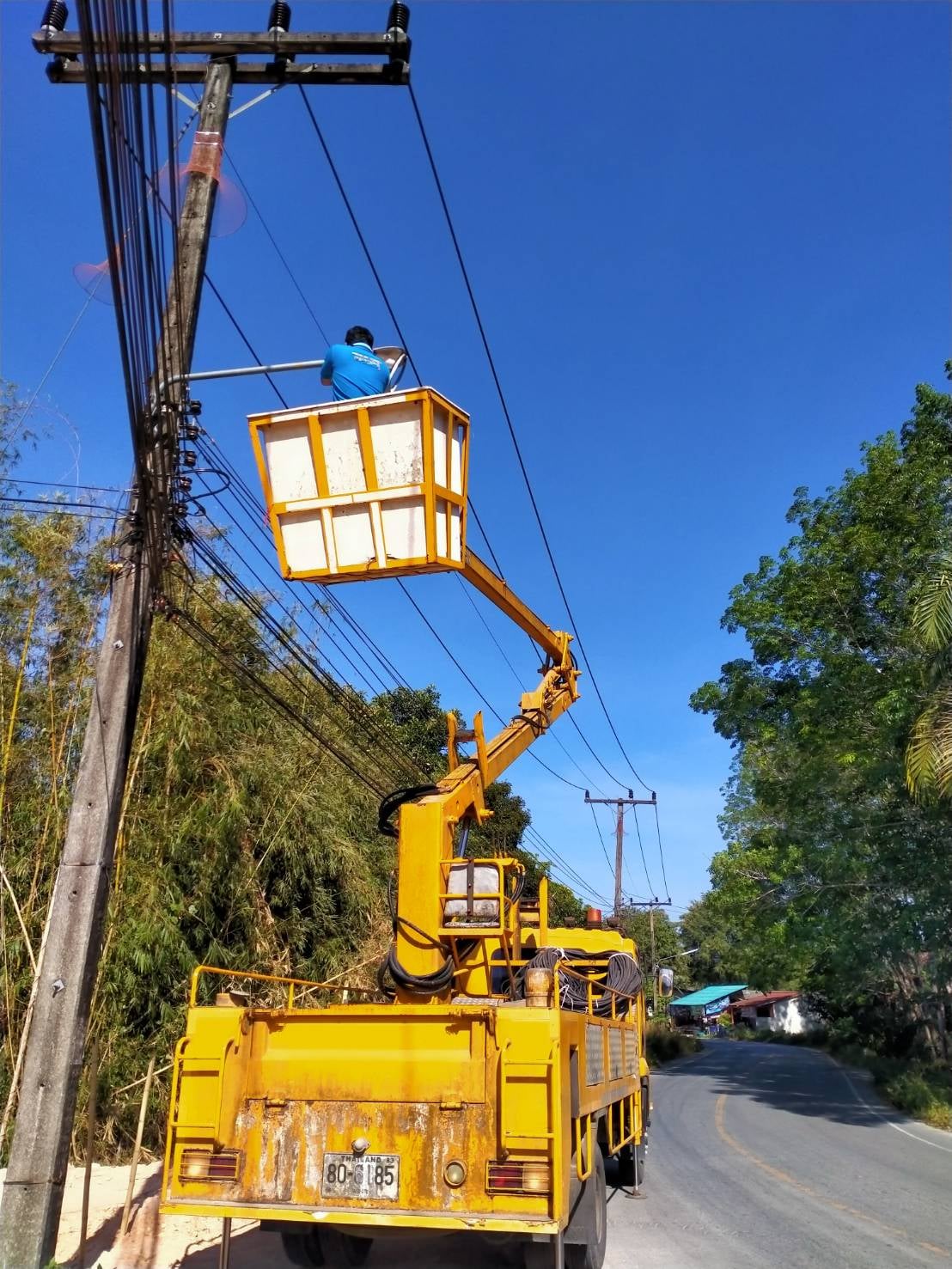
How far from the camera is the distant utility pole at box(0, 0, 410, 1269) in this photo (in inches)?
221

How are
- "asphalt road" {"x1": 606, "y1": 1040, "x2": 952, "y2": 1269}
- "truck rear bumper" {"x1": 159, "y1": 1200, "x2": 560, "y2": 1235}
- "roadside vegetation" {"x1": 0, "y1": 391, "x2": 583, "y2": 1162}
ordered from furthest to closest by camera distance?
"roadside vegetation" {"x1": 0, "y1": 391, "x2": 583, "y2": 1162} < "asphalt road" {"x1": 606, "y1": 1040, "x2": 952, "y2": 1269} < "truck rear bumper" {"x1": 159, "y1": 1200, "x2": 560, "y2": 1235}

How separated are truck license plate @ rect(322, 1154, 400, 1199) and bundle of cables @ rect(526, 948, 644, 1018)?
2.59m

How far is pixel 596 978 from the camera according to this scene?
9.73 m

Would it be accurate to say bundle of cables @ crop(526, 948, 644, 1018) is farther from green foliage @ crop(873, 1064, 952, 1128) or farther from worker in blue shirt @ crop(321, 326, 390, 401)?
green foliage @ crop(873, 1064, 952, 1128)

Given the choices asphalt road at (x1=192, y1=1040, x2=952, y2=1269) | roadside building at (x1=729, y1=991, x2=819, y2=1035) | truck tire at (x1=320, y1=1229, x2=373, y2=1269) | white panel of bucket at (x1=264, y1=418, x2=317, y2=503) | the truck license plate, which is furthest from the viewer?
roadside building at (x1=729, y1=991, x2=819, y2=1035)

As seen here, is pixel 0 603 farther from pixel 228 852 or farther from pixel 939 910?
pixel 939 910

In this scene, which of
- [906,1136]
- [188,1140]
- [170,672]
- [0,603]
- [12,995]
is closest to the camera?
[188,1140]

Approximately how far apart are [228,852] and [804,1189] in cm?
723

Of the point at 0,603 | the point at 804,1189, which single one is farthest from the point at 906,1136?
the point at 0,603

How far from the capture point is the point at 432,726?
29.7 metres

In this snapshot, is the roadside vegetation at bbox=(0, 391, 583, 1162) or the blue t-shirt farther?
the roadside vegetation at bbox=(0, 391, 583, 1162)

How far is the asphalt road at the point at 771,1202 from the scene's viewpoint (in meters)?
6.98

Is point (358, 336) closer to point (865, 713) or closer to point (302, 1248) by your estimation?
point (302, 1248)

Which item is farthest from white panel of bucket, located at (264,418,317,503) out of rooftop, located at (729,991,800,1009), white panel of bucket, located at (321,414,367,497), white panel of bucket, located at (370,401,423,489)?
rooftop, located at (729,991,800,1009)
